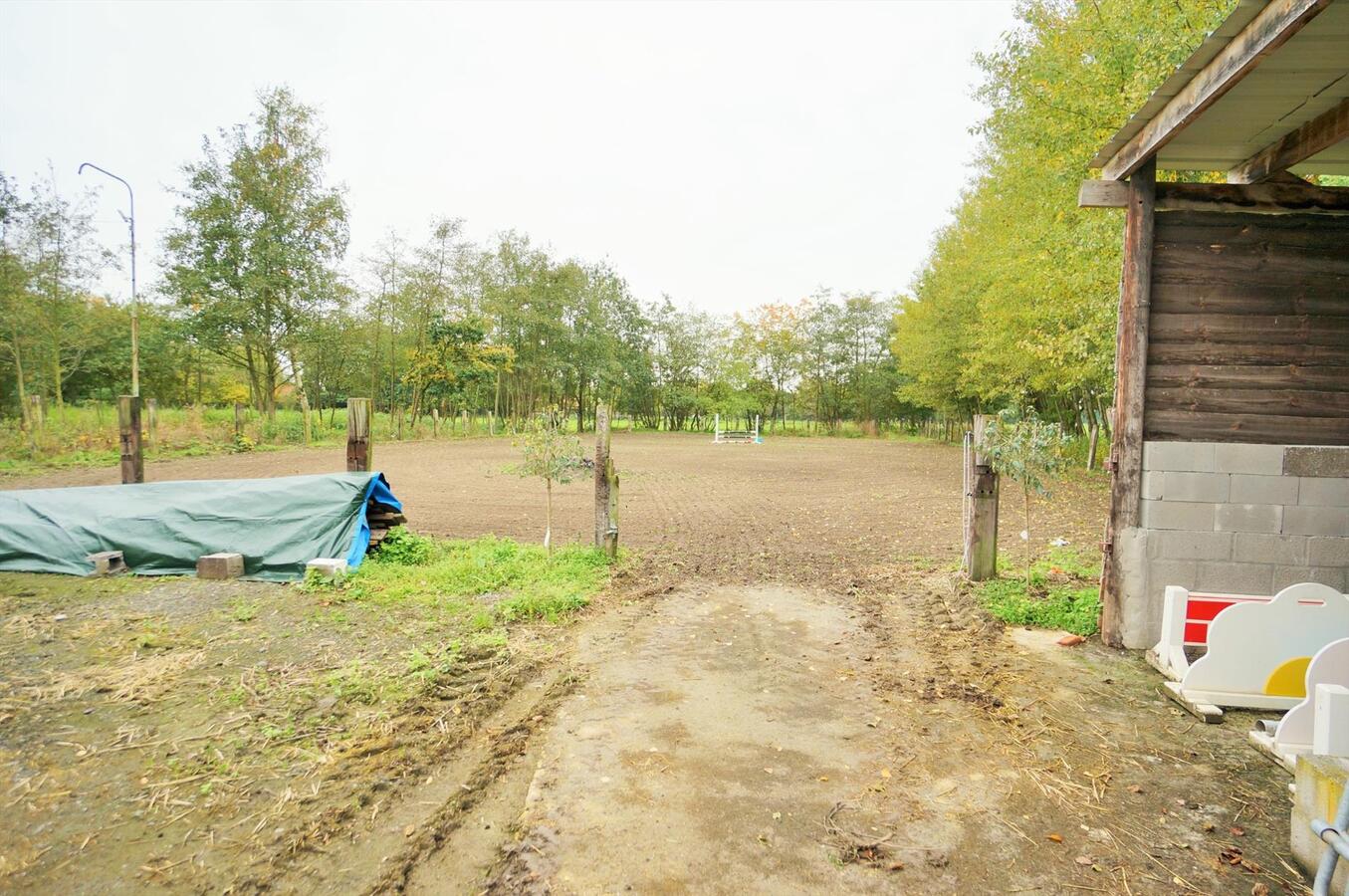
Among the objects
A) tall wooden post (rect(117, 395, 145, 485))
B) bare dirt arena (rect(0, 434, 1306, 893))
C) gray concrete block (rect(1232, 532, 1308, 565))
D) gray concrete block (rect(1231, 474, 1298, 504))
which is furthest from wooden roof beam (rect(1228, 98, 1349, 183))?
tall wooden post (rect(117, 395, 145, 485))

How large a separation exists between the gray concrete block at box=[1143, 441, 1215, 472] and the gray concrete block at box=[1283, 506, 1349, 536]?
59cm

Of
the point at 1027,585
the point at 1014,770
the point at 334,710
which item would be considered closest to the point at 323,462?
the point at 334,710

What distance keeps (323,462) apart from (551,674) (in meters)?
16.0

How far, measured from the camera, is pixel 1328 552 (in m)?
4.36

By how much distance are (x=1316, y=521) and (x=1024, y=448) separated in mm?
2023

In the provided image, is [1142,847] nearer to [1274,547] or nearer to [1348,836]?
[1348,836]

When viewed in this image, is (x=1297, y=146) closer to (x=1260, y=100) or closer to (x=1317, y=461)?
(x=1260, y=100)

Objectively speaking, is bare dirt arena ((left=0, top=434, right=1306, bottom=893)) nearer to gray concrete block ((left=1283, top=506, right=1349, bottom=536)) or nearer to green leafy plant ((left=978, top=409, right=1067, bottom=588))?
green leafy plant ((left=978, top=409, right=1067, bottom=588))

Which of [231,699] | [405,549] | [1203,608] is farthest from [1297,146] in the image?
[405,549]

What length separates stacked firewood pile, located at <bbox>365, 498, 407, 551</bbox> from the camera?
7.14m

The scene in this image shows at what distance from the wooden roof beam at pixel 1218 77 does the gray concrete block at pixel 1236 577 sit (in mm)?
2821

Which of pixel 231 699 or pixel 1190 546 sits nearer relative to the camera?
pixel 231 699

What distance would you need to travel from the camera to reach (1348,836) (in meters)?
1.89

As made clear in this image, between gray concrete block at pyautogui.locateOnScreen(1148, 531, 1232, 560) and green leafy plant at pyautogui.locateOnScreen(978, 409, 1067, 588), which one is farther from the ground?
green leafy plant at pyautogui.locateOnScreen(978, 409, 1067, 588)
